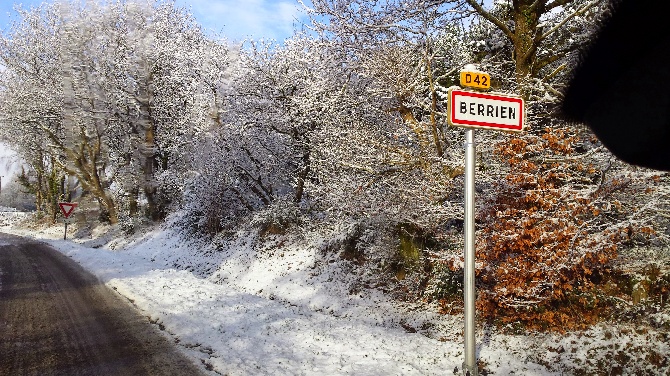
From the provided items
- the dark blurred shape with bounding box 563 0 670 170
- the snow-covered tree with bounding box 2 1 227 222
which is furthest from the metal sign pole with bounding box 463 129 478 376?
the snow-covered tree with bounding box 2 1 227 222

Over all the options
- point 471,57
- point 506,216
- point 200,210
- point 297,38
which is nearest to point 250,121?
point 297,38

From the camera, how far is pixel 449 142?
30.6 ft

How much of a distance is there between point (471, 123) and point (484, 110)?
0.20 meters

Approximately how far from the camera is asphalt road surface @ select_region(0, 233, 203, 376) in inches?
234

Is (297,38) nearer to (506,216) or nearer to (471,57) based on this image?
(471,57)

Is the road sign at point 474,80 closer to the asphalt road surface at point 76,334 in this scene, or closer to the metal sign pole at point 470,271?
the metal sign pole at point 470,271

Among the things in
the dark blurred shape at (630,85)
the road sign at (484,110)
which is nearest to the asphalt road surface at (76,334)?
the road sign at (484,110)

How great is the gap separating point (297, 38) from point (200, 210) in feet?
26.6

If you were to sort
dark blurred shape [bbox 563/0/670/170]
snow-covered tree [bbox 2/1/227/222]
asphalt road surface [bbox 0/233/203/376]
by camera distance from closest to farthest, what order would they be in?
dark blurred shape [bbox 563/0/670/170] → asphalt road surface [bbox 0/233/203/376] → snow-covered tree [bbox 2/1/227/222]

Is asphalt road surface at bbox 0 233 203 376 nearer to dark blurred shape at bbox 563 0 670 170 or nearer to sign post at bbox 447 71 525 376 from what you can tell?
sign post at bbox 447 71 525 376

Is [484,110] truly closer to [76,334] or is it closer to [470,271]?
[470,271]

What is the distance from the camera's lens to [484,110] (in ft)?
14.3

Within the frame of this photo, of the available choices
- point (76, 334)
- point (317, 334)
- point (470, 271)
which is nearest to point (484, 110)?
point (470, 271)

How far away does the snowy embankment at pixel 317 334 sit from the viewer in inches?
241
